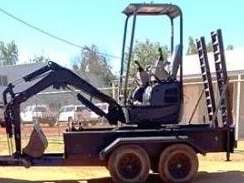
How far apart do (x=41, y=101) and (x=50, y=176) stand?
24.1m

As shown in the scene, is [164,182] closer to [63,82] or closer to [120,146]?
[120,146]

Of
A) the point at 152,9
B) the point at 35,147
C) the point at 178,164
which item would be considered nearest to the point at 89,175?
the point at 35,147

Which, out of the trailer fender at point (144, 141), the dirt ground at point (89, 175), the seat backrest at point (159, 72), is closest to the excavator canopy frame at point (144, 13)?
the seat backrest at point (159, 72)

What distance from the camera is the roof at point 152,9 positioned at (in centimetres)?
1276

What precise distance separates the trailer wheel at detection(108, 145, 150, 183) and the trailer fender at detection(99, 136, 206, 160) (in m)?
0.10

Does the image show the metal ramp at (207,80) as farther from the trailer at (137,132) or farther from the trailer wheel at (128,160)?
the trailer wheel at (128,160)

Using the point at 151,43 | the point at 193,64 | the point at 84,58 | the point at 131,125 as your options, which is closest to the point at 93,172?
the point at 131,125

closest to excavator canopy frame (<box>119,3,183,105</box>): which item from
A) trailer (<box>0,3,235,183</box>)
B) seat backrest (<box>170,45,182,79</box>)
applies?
trailer (<box>0,3,235,183</box>)

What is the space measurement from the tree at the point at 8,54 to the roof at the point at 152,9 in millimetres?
96667

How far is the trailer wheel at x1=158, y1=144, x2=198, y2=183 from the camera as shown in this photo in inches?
474

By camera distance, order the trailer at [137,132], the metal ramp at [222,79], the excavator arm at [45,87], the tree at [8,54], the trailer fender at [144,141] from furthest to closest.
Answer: the tree at [8,54]
the metal ramp at [222,79]
the excavator arm at [45,87]
the trailer at [137,132]
the trailer fender at [144,141]

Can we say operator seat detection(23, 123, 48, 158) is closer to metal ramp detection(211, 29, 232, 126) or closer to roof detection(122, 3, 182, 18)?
roof detection(122, 3, 182, 18)

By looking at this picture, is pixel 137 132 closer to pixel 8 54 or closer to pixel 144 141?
pixel 144 141

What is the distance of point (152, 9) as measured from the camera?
515 inches
